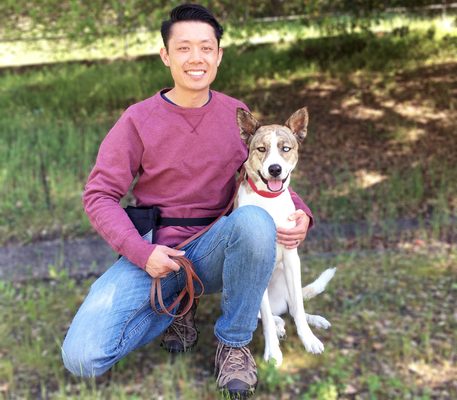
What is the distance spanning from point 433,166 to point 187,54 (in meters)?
3.78

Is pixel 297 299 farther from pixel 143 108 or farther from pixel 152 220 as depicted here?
pixel 143 108

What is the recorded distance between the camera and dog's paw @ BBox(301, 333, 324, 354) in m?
3.03

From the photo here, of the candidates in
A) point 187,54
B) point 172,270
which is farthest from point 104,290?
point 187,54

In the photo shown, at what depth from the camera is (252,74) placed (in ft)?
26.1

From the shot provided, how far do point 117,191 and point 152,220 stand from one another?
0.22 m

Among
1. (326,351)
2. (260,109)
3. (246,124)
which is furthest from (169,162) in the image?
(260,109)

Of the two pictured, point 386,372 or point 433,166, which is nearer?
point 386,372

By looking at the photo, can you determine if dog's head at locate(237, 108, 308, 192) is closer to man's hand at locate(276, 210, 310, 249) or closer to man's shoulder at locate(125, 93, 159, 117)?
man's hand at locate(276, 210, 310, 249)

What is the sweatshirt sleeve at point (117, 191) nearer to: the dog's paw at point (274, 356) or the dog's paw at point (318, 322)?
the dog's paw at point (274, 356)

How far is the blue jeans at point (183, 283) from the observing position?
2.65 metres

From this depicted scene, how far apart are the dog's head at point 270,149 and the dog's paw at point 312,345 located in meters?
0.79

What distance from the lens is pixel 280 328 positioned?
10.5ft

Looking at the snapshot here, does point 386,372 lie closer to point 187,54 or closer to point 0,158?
point 187,54

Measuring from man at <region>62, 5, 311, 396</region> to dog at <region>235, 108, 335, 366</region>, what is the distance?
0.37ft
